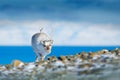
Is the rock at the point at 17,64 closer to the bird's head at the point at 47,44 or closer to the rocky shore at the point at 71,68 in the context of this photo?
the rocky shore at the point at 71,68

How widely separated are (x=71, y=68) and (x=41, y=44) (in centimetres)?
685

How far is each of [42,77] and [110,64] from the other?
10.8 ft

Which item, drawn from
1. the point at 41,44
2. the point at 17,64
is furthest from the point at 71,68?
the point at 41,44

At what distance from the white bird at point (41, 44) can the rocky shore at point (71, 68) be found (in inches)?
129

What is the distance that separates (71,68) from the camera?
2200 centimetres

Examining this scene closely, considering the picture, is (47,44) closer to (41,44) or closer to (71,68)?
(41,44)

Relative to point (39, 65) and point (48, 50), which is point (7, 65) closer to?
point (39, 65)

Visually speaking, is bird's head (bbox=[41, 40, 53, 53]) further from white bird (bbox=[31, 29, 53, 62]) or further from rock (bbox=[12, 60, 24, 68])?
rock (bbox=[12, 60, 24, 68])

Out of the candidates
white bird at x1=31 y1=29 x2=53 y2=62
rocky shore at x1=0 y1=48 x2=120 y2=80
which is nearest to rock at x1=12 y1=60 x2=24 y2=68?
rocky shore at x1=0 y1=48 x2=120 y2=80

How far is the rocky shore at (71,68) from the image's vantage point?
20.1 meters

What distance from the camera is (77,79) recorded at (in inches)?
789

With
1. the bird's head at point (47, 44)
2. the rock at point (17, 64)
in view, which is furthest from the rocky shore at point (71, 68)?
the bird's head at point (47, 44)

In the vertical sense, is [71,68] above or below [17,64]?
below

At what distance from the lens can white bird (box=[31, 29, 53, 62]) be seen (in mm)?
28484
